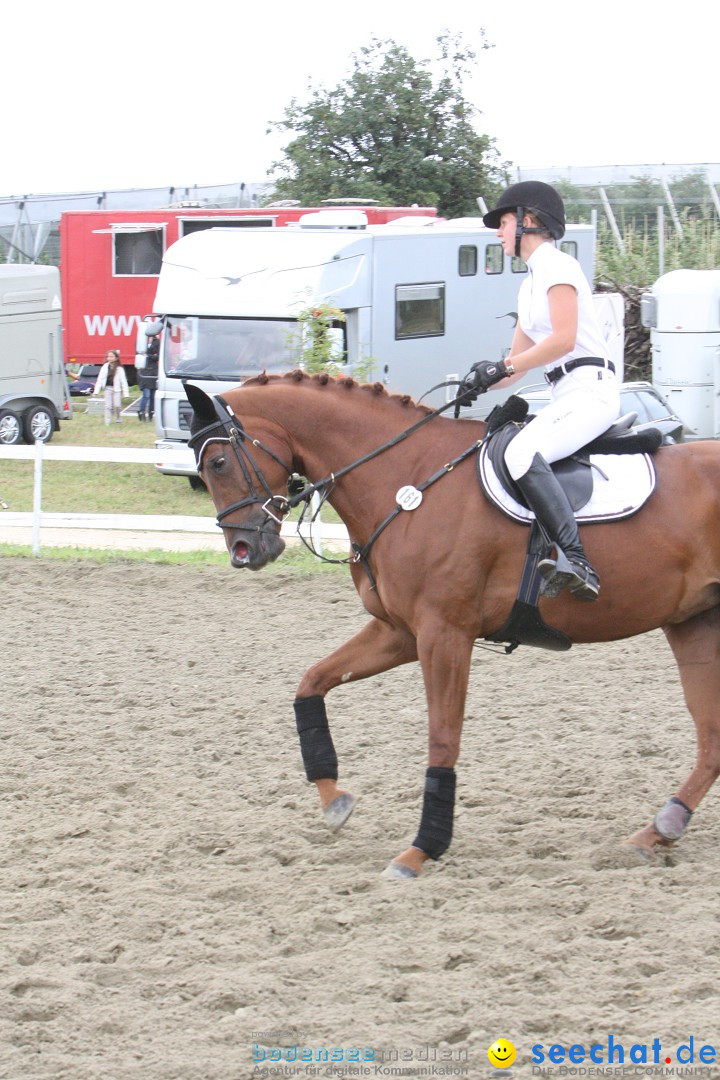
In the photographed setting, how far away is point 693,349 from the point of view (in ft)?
59.5

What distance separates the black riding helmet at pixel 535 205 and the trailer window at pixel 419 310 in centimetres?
1186

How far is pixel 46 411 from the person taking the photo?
20969 millimetres

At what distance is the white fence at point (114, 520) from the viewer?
40.0 ft

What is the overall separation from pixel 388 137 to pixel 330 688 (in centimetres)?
2514

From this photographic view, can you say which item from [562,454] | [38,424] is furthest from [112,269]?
[562,454]

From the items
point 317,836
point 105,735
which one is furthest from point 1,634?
point 317,836

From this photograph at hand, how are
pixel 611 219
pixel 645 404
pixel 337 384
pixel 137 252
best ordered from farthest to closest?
pixel 611 219 → pixel 137 252 → pixel 645 404 → pixel 337 384

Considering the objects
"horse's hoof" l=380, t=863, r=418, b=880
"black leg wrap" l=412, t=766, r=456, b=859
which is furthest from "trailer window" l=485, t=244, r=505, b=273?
"horse's hoof" l=380, t=863, r=418, b=880

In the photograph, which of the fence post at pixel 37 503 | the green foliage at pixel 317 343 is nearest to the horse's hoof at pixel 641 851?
the fence post at pixel 37 503

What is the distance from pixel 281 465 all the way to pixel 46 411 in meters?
16.8

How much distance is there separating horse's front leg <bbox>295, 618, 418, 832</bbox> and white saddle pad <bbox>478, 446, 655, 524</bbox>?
0.72m

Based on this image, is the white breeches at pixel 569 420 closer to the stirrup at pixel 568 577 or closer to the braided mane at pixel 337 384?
the stirrup at pixel 568 577

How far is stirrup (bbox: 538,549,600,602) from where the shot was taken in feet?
15.4

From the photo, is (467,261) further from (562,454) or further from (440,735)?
(440,735)
